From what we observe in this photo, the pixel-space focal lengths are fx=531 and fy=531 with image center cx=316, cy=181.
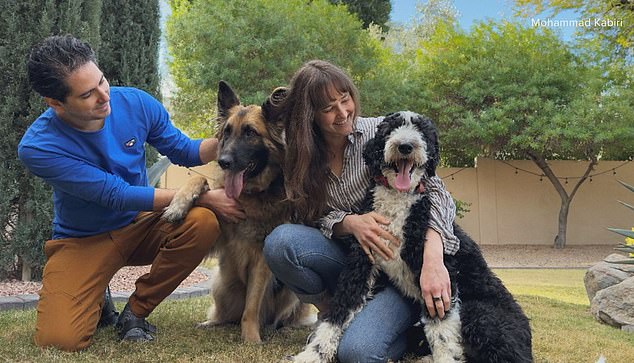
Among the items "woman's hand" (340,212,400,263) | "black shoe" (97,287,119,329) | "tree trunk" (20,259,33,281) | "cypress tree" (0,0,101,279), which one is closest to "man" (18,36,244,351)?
"black shoe" (97,287,119,329)

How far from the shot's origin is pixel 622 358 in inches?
135

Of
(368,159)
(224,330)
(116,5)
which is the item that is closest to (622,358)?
(368,159)

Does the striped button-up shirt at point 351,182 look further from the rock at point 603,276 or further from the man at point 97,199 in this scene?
the rock at point 603,276

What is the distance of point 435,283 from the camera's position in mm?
2646

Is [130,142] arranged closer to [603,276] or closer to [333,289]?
[333,289]

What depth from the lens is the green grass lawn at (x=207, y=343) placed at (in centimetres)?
308

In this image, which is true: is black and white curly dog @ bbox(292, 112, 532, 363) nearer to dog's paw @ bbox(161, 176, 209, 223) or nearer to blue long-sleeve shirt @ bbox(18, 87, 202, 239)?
dog's paw @ bbox(161, 176, 209, 223)

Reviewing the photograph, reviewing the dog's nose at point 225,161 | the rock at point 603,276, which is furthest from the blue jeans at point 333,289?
the rock at point 603,276

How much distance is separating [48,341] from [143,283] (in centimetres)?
68

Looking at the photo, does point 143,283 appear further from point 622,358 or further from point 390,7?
Result: point 390,7

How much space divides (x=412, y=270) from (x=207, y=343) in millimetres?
1457

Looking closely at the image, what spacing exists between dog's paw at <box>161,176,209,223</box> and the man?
0.17 ft

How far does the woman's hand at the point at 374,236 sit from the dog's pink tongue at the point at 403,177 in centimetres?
20

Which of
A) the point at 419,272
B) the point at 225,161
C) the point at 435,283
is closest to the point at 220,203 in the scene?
the point at 225,161
